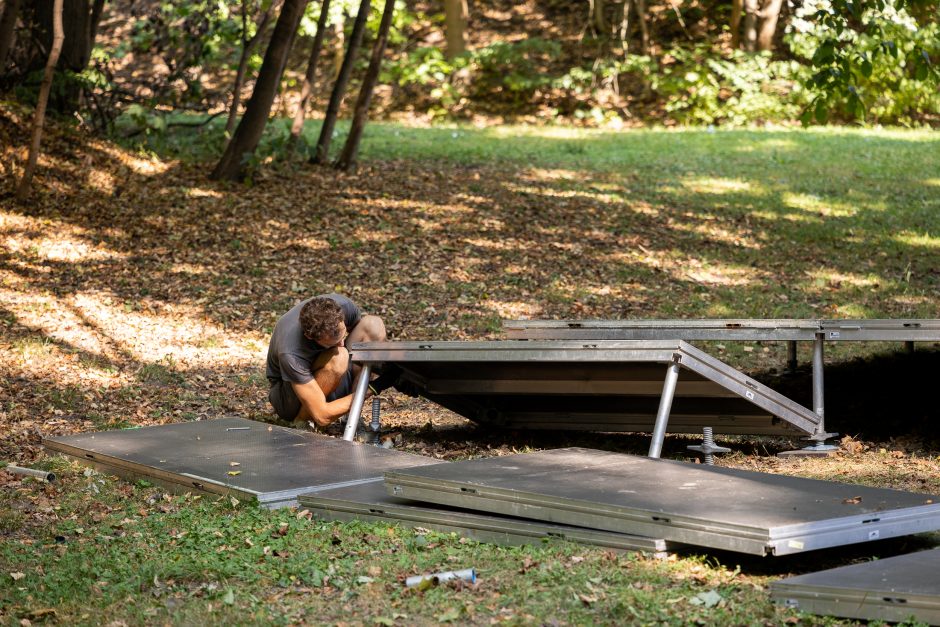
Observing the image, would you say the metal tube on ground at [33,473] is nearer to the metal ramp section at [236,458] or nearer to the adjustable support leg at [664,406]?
the metal ramp section at [236,458]

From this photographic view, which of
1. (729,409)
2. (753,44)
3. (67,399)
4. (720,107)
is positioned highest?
(753,44)

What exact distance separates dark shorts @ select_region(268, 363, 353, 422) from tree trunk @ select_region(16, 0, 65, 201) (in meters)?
6.81

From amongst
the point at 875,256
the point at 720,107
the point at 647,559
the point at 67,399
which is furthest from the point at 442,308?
the point at 720,107

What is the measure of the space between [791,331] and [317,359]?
3.34 metres

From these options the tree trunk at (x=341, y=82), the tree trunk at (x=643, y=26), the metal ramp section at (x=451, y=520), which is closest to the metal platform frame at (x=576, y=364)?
the metal ramp section at (x=451, y=520)

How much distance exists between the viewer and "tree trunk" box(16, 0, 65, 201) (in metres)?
12.7

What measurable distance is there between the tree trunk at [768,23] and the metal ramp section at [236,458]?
2019cm

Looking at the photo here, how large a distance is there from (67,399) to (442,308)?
4.35 metres

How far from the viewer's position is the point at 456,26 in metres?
27.2

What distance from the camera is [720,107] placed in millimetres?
24234

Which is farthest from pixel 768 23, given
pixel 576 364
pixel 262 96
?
pixel 576 364

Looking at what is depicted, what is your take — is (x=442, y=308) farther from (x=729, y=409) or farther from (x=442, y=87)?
(x=442, y=87)

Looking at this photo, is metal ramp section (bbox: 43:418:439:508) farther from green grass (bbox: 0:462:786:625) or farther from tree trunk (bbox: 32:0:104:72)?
tree trunk (bbox: 32:0:104:72)

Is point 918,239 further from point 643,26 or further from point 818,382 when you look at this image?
Result: point 643,26
